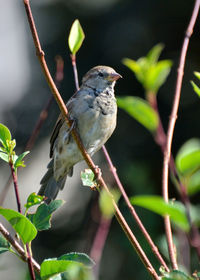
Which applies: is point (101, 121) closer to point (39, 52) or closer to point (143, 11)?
point (39, 52)

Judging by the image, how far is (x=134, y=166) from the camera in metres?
4.40

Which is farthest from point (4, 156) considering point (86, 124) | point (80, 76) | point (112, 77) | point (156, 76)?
point (80, 76)

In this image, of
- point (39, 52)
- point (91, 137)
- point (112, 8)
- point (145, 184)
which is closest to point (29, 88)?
point (112, 8)

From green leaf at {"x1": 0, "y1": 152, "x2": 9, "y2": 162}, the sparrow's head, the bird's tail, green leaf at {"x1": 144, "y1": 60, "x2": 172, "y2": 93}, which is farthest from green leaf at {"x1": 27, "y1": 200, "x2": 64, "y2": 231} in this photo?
the sparrow's head

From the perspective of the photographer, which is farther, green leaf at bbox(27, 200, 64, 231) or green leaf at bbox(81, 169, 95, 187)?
green leaf at bbox(81, 169, 95, 187)

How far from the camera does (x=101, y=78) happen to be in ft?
11.0

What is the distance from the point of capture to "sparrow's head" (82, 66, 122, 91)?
3.31m

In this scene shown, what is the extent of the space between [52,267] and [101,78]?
219cm

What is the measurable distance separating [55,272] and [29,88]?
3861 millimetres

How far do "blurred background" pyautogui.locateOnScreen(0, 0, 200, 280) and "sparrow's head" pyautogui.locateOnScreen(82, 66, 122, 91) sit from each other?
3.89 feet

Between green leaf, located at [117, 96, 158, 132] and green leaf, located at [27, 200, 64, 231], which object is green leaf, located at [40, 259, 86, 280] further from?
→ green leaf, located at [117, 96, 158, 132]

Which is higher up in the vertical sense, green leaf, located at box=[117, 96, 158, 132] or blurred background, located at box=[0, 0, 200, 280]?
green leaf, located at box=[117, 96, 158, 132]

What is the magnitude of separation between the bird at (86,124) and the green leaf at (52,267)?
5.67ft

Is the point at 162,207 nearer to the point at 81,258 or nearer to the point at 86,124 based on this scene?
the point at 81,258
